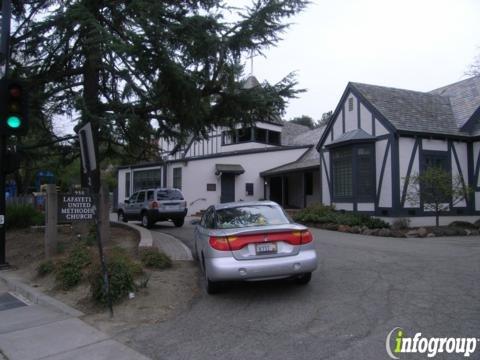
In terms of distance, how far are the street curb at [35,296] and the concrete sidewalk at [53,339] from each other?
101mm

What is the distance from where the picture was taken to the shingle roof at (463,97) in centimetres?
2030

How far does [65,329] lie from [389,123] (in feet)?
51.9

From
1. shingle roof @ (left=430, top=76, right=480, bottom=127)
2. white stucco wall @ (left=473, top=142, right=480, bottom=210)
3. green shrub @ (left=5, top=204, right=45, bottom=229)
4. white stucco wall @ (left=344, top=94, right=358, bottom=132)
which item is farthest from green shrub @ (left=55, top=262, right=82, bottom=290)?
shingle roof @ (left=430, top=76, right=480, bottom=127)

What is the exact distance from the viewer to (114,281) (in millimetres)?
6902

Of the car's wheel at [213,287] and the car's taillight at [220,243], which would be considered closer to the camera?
the car's taillight at [220,243]

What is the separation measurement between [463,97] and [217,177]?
1547 cm

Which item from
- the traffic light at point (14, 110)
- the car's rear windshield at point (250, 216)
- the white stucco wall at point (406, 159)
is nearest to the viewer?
the car's rear windshield at point (250, 216)

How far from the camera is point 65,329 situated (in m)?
5.91

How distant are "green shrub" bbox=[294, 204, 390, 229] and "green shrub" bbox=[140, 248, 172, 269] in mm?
10277

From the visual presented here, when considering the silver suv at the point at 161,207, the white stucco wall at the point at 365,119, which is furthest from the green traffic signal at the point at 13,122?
the white stucco wall at the point at 365,119

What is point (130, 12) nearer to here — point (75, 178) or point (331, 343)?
point (331, 343)

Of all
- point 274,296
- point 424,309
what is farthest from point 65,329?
point 424,309

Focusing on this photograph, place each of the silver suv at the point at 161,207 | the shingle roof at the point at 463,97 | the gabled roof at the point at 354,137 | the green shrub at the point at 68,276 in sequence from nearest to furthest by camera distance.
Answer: the green shrub at the point at 68,276 < the silver suv at the point at 161,207 < the gabled roof at the point at 354,137 < the shingle roof at the point at 463,97

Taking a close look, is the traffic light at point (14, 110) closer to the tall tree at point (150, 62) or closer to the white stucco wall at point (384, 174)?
the tall tree at point (150, 62)
